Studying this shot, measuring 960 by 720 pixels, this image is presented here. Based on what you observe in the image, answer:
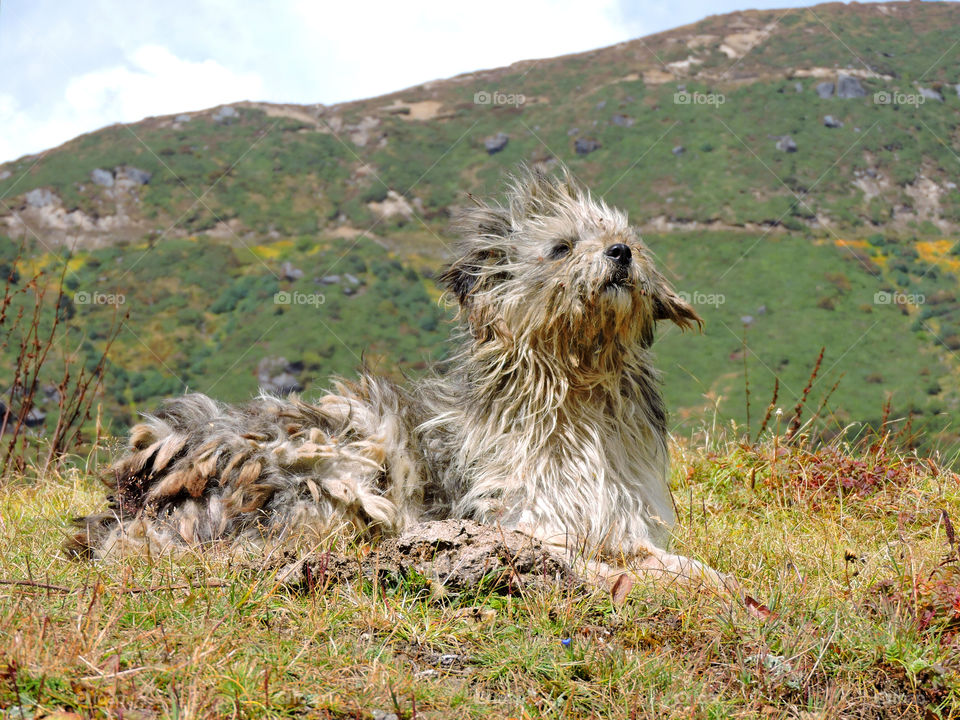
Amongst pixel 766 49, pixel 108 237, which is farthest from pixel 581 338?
pixel 766 49

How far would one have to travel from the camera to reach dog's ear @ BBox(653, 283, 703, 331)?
5117 millimetres

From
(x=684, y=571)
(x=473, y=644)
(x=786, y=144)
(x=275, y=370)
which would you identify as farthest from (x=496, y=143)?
(x=473, y=644)

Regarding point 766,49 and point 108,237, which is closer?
A: point 108,237

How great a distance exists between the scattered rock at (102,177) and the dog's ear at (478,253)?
5558 cm

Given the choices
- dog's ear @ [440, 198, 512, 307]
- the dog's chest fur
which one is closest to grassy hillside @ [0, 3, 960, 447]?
dog's ear @ [440, 198, 512, 307]

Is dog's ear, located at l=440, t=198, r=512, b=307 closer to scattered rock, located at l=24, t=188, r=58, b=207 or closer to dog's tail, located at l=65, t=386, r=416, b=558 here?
dog's tail, located at l=65, t=386, r=416, b=558

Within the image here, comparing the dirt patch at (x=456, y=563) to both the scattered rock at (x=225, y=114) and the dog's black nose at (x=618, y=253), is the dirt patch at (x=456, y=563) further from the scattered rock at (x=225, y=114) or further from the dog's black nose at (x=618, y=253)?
the scattered rock at (x=225, y=114)

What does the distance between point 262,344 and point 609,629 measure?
3309 centimetres

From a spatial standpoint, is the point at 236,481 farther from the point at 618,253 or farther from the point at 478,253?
the point at 618,253

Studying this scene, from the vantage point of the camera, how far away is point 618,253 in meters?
4.76

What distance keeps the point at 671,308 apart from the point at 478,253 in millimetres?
1162

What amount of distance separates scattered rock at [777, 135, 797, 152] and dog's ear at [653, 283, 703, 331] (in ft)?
194

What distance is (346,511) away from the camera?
518 cm

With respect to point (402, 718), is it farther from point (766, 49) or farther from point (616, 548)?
point (766, 49)
